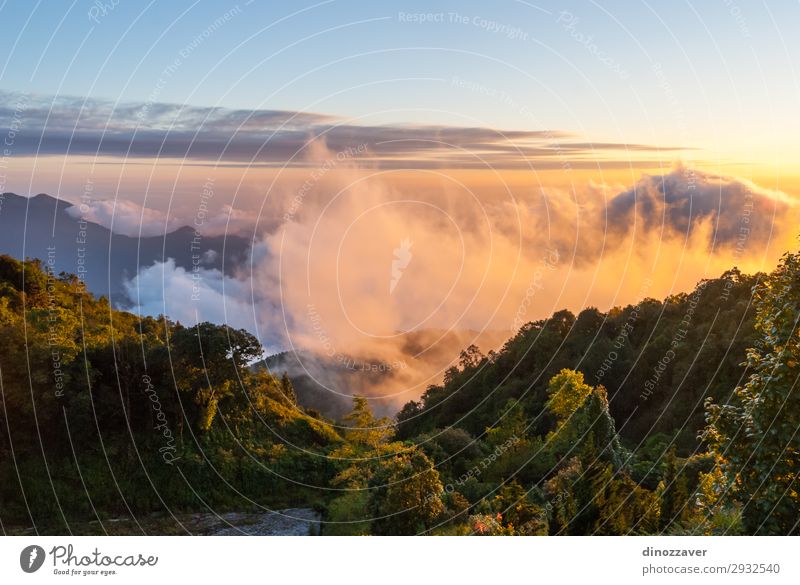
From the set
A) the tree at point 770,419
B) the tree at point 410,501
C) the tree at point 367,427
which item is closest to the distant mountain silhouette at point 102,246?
the tree at point 367,427

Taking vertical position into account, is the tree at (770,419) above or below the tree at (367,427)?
above

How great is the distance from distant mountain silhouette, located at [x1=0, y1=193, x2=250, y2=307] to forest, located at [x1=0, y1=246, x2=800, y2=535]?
2.19 meters

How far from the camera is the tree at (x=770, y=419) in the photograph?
14414 millimetres

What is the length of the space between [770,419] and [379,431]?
47.0ft

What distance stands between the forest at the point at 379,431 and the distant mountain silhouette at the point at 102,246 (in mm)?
2193

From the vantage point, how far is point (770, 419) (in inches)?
569

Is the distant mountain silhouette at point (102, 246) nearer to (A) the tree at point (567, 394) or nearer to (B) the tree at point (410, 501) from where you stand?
(B) the tree at point (410, 501)

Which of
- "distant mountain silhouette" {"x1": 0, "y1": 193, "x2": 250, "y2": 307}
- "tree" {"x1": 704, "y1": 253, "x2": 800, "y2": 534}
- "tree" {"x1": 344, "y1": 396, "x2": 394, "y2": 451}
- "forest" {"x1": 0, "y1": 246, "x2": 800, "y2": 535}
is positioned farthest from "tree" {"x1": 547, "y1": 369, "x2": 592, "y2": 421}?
"distant mountain silhouette" {"x1": 0, "y1": 193, "x2": 250, "y2": 307}

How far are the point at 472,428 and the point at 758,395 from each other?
1610 centimetres

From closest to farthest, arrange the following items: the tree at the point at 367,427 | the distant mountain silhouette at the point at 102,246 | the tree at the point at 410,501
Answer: the tree at the point at 410,501
the distant mountain silhouette at the point at 102,246
the tree at the point at 367,427

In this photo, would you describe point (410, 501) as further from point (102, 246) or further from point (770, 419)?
point (102, 246)

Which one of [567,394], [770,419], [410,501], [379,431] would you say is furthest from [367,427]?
[770,419]

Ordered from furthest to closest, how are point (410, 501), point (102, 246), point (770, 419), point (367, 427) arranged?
1. point (367, 427)
2. point (102, 246)
3. point (410, 501)
4. point (770, 419)
